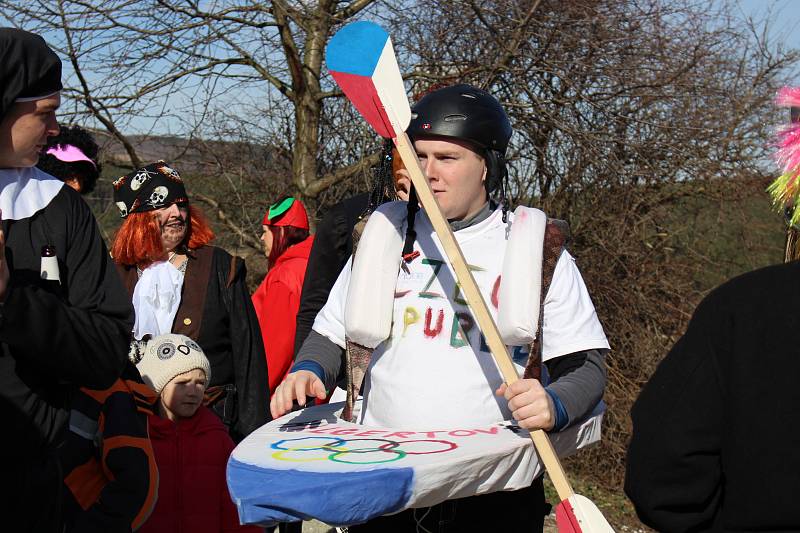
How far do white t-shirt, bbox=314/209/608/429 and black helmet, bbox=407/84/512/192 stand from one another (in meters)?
0.21

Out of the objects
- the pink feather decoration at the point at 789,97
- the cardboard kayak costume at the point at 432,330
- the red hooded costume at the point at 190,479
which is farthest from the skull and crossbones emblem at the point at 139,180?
the pink feather decoration at the point at 789,97

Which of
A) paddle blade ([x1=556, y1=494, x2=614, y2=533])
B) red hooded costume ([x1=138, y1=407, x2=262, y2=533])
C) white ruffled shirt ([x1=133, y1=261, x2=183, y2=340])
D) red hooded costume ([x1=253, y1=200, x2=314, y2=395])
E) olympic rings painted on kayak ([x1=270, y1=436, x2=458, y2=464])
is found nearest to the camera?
olympic rings painted on kayak ([x1=270, y1=436, x2=458, y2=464])

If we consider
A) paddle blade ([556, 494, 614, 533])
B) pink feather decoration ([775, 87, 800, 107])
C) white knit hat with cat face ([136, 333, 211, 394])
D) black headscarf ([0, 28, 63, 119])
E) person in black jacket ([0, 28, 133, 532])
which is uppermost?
black headscarf ([0, 28, 63, 119])

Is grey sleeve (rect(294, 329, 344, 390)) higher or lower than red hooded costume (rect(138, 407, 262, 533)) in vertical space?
higher

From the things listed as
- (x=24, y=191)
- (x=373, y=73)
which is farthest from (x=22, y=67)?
(x=373, y=73)

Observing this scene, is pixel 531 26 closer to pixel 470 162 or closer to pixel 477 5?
pixel 477 5

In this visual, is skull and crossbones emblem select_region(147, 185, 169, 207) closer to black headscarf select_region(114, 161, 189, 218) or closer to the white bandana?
black headscarf select_region(114, 161, 189, 218)

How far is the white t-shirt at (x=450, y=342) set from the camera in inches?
102

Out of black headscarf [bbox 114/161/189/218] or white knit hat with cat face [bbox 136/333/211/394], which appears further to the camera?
black headscarf [bbox 114/161/189/218]

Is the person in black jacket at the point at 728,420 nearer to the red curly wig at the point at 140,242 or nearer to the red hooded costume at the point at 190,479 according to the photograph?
the red hooded costume at the point at 190,479

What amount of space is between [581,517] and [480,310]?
580 millimetres

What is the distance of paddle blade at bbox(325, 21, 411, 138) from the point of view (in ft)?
8.61

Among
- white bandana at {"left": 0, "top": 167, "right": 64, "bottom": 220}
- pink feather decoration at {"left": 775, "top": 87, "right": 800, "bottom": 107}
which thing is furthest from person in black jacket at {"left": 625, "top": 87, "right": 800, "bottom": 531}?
white bandana at {"left": 0, "top": 167, "right": 64, "bottom": 220}

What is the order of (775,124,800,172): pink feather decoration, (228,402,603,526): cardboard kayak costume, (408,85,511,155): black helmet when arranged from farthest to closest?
1. (408,85,511,155): black helmet
2. (228,402,603,526): cardboard kayak costume
3. (775,124,800,172): pink feather decoration
